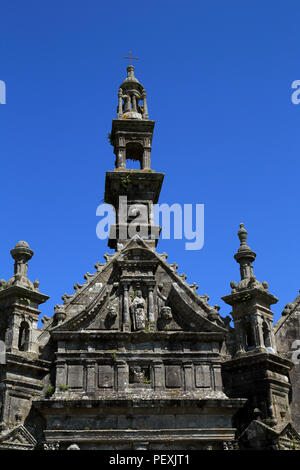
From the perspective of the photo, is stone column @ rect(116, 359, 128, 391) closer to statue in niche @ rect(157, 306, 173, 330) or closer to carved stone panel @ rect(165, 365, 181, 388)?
carved stone panel @ rect(165, 365, 181, 388)

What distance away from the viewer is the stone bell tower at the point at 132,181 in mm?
30578

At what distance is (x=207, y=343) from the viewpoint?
88.3ft

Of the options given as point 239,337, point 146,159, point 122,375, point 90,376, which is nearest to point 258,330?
point 239,337

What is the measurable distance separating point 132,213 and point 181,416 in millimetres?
9479

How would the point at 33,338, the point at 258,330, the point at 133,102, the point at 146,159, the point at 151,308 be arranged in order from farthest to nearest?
1. the point at 133,102
2. the point at 146,159
3. the point at 151,308
4. the point at 258,330
5. the point at 33,338

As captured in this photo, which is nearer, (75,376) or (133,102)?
(75,376)

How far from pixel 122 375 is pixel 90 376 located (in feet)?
3.76

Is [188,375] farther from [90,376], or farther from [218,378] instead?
[90,376]

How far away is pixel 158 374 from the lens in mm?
26000

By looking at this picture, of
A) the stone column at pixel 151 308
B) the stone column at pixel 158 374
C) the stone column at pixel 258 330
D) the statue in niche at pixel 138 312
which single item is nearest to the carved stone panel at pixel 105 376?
the stone column at pixel 158 374

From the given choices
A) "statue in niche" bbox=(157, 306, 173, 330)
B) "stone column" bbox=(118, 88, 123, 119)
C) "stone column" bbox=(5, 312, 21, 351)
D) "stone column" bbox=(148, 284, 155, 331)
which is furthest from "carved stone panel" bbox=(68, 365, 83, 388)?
"stone column" bbox=(118, 88, 123, 119)

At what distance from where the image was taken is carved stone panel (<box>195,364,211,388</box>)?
2595cm

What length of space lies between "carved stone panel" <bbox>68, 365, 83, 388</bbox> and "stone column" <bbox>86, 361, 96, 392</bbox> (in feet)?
0.72

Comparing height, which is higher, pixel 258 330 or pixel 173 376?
pixel 258 330
